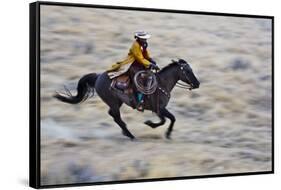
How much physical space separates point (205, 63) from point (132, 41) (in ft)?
2.64

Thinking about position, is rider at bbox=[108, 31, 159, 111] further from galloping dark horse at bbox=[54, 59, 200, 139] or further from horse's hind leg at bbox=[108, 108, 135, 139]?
horse's hind leg at bbox=[108, 108, 135, 139]

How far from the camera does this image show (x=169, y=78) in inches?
271

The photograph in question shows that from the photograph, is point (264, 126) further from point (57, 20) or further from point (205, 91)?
A: point (57, 20)

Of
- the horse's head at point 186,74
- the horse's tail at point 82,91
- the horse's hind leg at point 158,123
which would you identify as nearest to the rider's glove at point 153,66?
the horse's head at point 186,74

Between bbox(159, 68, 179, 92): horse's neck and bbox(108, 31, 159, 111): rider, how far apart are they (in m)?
0.13

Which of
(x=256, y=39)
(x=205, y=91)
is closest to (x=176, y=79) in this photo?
(x=205, y=91)

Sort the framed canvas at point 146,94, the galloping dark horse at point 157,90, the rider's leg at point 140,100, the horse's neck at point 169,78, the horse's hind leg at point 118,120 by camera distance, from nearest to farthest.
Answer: the framed canvas at point 146,94 < the galloping dark horse at point 157,90 < the horse's hind leg at point 118,120 < the rider's leg at point 140,100 < the horse's neck at point 169,78

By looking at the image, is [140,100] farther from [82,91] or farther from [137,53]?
[82,91]

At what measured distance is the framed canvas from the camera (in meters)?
6.39

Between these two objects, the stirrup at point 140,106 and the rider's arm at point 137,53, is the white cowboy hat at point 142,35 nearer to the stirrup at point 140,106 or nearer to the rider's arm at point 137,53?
the rider's arm at point 137,53

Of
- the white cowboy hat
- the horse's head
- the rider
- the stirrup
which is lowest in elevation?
the stirrup

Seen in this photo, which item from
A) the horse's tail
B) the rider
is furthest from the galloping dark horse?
the rider

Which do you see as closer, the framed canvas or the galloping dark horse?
the framed canvas

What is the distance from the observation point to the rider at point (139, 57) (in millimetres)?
6688
